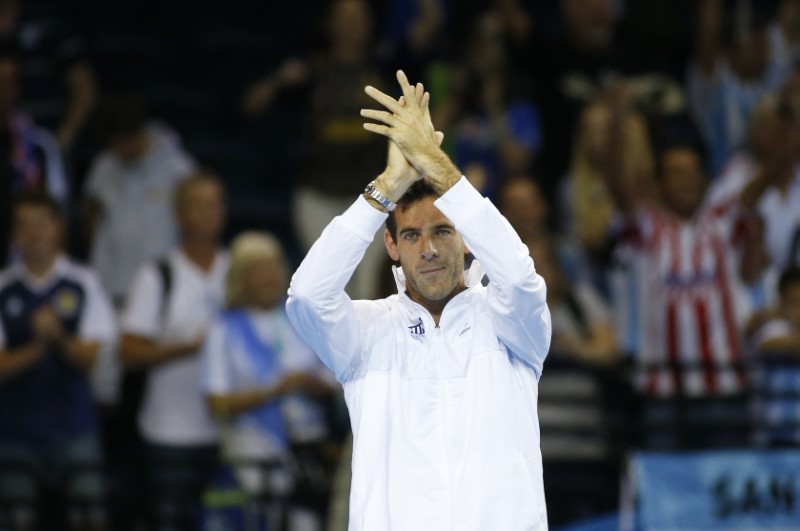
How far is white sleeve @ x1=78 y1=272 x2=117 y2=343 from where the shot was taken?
875cm

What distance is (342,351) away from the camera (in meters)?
5.20

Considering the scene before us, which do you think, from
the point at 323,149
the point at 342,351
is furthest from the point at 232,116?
the point at 342,351

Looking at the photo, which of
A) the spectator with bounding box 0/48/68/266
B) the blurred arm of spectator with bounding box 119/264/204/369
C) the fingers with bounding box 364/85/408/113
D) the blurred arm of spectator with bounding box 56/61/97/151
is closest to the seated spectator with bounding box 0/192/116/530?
the blurred arm of spectator with bounding box 119/264/204/369

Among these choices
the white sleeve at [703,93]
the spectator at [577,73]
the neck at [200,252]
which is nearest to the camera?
the neck at [200,252]

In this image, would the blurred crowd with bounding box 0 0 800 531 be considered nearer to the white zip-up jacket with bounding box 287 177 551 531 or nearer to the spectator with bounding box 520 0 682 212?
the spectator with bounding box 520 0 682 212

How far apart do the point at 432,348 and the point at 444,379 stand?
115 millimetres

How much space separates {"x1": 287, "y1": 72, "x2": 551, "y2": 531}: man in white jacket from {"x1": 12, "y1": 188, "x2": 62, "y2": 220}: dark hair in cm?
394

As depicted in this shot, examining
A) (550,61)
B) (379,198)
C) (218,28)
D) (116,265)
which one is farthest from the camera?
(218,28)

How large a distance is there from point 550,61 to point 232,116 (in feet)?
8.77

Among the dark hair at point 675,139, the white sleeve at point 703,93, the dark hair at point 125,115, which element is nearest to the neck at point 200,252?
the dark hair at point 125,115

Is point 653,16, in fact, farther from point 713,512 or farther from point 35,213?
point 35,213

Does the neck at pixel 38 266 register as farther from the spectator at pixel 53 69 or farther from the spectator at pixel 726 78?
the spectator at pixel 726 78

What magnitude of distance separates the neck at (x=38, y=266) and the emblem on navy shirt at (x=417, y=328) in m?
4.03

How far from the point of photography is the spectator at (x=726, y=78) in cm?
1109
